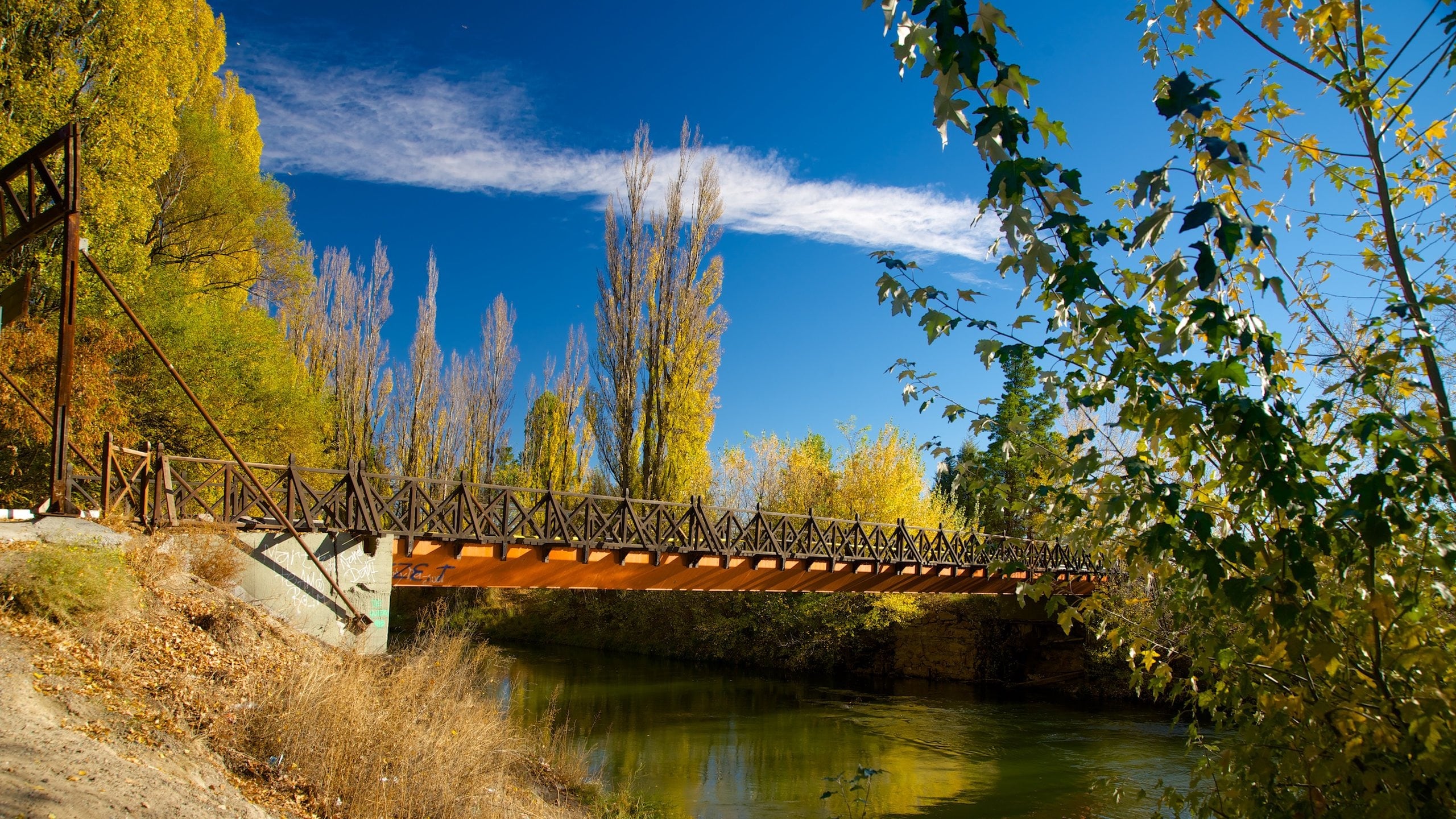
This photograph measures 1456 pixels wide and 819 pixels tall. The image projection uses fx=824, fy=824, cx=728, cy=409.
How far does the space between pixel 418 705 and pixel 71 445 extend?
16.5ft

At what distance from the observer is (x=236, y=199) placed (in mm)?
19297

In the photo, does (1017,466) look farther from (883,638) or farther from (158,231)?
(883,638)

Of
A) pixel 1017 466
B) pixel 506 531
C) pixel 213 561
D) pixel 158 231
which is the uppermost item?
pixel 158 231

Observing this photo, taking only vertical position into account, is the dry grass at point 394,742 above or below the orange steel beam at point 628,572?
below

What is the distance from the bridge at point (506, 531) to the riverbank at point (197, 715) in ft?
4.92

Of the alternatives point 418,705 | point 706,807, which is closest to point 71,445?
point 418,705

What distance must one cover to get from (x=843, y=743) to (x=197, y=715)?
12.6 meters

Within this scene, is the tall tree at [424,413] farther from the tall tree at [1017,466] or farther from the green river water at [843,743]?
the tall tree at [1017,466]

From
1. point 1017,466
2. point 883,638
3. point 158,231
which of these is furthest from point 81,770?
point 883,638

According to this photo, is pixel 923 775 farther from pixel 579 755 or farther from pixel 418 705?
pixel 418 705

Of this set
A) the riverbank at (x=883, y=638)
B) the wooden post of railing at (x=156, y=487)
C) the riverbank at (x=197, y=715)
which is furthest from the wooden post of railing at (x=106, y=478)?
the riverbank at (x=883, y=638)

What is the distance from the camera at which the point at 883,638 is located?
27.8 m

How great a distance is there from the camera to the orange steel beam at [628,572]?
12914 mm

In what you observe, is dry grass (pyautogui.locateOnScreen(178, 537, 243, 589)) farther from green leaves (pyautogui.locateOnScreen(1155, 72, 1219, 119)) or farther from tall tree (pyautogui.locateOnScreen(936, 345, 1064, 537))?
green leaves (pyautogui.locateOnScreen(1155, 72, 1219, 119))
